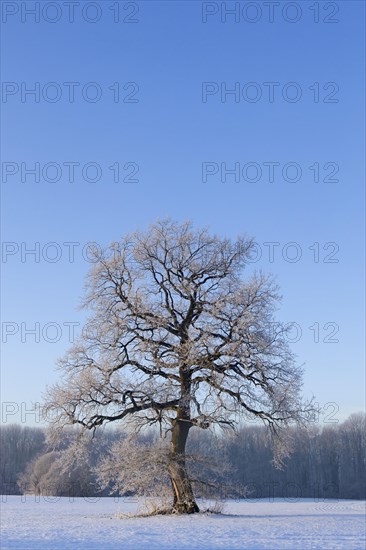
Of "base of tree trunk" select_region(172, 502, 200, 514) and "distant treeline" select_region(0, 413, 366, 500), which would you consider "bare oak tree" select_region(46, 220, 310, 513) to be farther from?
"distant treeline" select_region(0, 413, 366, 500)

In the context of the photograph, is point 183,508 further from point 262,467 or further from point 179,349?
point 262,467

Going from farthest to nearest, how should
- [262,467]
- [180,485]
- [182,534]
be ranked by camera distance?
[262,467]
[180,485]
[182,534]

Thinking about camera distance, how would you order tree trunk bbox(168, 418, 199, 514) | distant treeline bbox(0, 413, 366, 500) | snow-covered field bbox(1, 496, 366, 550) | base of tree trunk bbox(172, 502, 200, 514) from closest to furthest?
snow-covered field bbox(1, 496, 366, 550)
tree trunk bbox(168, 418, 199, 514)
base of tree trunk bbox(172, 502, 200, 514)
distant treeline bbox(0, 413, 366, 500)

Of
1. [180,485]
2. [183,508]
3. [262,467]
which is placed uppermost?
[180,485]

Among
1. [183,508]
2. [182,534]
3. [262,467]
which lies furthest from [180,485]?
[262,467]

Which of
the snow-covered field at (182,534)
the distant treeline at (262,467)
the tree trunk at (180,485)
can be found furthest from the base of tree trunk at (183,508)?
the distant treeline at (262,467)

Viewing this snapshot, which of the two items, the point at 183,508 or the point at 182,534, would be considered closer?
the point at 182,534

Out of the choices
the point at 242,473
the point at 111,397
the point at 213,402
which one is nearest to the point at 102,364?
the point at 111,397

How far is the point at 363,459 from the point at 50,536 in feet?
277

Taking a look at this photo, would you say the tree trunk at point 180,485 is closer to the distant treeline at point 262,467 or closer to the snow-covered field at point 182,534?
the snow-covered field at point 182,534

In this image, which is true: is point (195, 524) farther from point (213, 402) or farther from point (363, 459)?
point (363, 459)

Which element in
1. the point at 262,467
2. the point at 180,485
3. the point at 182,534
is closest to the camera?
the point at 182,534

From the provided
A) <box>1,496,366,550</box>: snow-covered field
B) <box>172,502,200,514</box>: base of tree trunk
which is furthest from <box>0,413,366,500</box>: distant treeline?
<box>1,496,366,550</box>: snow-covered field

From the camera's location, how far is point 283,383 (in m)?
25.2
